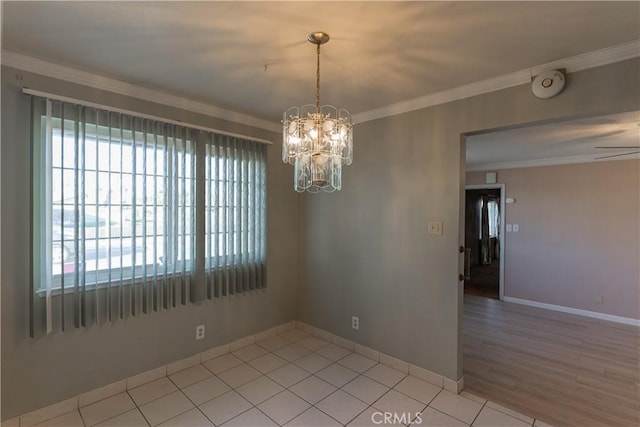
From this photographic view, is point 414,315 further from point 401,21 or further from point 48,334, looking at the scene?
point 48,334

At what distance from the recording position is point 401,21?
1.56 metres

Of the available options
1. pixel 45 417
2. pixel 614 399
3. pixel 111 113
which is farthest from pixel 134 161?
pixel 614 399

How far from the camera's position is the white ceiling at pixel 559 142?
3.04m

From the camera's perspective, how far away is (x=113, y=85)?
2.32m

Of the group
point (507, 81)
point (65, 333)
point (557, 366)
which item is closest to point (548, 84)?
point (507, 81)

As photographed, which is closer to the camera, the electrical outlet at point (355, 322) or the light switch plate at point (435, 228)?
the light switch plate at point (435, 228)

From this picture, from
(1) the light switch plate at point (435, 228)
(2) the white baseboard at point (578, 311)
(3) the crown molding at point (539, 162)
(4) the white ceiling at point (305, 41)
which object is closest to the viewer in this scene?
(4) the white ceiling at point (305, 41)

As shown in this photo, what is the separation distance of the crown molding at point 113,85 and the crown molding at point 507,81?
4.39ft

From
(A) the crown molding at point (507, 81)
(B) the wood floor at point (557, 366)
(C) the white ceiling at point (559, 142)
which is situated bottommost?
(B) the wood floor at point (557, 366)

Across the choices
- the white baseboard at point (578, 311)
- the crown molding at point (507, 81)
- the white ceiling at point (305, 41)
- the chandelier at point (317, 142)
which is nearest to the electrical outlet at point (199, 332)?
the chandelier at point (317, 142)

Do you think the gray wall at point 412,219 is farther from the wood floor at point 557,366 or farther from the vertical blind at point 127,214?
the vertical blind at point 127,214

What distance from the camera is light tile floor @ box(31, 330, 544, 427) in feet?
6.92

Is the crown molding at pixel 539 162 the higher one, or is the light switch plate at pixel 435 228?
the crown molding at pixel 539 162

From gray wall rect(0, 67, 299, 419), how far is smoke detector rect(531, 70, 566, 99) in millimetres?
2532
